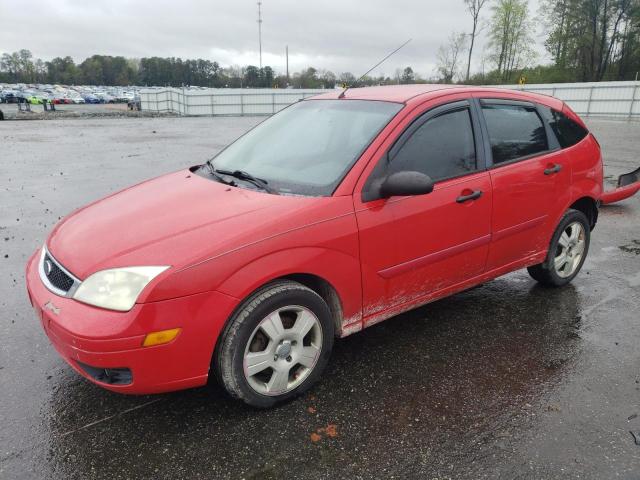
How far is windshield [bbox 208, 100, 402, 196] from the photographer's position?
10.0 ft

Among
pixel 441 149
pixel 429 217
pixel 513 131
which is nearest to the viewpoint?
pixel 429 217

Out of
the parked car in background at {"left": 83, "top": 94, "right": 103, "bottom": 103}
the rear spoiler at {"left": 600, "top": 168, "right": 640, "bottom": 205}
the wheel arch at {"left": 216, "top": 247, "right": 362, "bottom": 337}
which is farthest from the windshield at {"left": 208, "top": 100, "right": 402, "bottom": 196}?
the parked car in background at {"left": 83, "top": 94, "right": 103, "bottom": 103}

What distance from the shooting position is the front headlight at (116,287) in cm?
235

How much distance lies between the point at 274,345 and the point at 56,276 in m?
1.22

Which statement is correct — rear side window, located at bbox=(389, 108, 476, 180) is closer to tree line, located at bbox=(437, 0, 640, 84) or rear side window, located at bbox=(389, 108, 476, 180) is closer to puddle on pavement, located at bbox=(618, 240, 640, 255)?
puddle on pavement, located at bbox=(618, 240, 640, 255)

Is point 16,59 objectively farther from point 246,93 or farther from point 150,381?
point 150,381

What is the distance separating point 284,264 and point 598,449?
1.79 m

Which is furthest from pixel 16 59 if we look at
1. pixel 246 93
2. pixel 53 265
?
pixel 53 265

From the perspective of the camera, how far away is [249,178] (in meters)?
3.25

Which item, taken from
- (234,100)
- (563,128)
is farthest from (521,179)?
(234,100)

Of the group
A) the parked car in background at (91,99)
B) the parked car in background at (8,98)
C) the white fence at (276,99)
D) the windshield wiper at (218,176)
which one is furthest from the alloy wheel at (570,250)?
the parked car in background at (91,99)

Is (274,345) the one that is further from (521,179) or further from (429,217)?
(521,179)

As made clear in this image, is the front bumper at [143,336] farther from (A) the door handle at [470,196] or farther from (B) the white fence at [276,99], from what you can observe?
(B) the white fence at [276,99]

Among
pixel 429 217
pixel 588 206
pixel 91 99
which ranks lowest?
pixel 588 206
